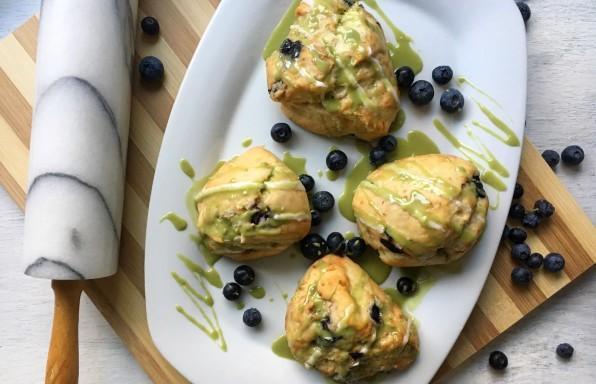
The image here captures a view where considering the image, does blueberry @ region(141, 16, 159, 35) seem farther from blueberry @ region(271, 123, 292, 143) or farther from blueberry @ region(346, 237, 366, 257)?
blueberry @ region(346, 237, 366, 257)

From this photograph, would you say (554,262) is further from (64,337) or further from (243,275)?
(64,337)

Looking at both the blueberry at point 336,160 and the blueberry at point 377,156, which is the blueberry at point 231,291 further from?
the blueberry at point 377,156

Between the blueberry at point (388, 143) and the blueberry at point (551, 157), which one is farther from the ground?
the blueberry at point (388, 143)

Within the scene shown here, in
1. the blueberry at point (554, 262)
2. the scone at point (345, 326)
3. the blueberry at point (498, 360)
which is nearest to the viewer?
the scone at point (345, 326)

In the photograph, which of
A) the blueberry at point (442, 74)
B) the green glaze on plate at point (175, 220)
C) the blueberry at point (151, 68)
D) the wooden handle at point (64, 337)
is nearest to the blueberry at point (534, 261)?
the blueberry at point (442, 74)

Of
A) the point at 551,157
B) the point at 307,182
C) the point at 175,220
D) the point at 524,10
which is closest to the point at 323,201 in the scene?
the point at 307,182
